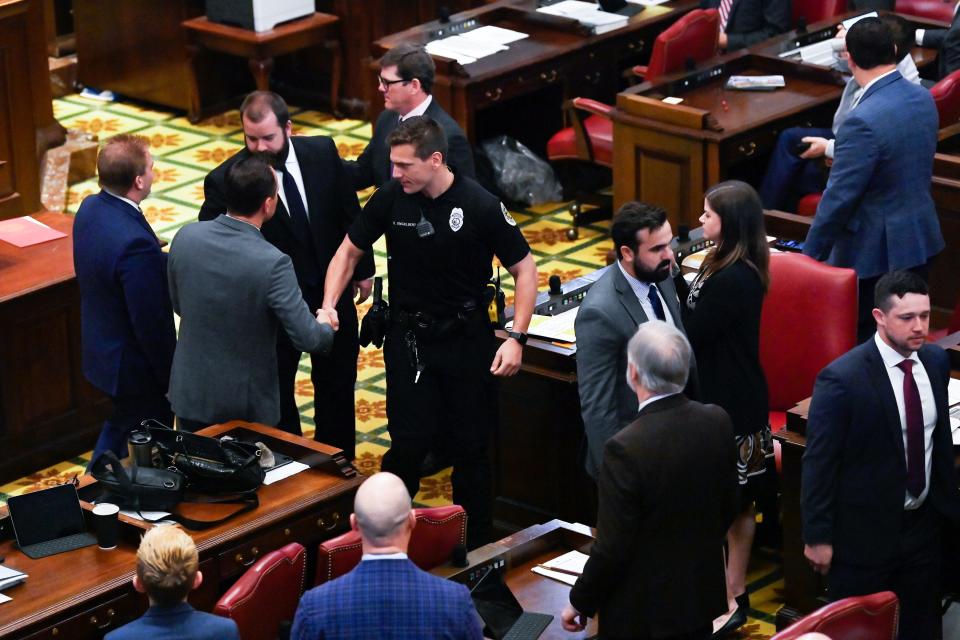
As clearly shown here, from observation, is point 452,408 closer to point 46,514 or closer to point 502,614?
point 502,614

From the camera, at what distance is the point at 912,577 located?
16.4ft

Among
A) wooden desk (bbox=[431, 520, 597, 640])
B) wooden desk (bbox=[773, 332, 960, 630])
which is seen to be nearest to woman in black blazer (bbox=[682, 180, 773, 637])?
wooden desk (bbox=[773, 332, 960, 630])

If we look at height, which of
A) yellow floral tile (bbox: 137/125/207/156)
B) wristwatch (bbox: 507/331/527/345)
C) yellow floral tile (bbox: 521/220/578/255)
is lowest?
yellow floral tile (bbox: 521/220/578/255)

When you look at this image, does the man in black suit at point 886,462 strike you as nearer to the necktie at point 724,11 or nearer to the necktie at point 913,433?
the necktie at point 913,433

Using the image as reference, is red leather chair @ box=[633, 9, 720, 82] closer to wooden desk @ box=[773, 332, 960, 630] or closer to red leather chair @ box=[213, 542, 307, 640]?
wooden desk @ box=[773, 332, 960, 630]

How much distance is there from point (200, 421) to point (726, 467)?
2.05 metres

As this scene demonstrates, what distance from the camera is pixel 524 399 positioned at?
621 cm

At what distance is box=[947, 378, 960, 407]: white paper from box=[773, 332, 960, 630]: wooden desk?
471 millimetres

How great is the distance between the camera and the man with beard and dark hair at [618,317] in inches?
200

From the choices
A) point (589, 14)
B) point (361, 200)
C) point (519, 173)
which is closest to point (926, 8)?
point (589, 14)

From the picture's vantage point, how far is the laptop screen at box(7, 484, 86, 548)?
485 centimetres

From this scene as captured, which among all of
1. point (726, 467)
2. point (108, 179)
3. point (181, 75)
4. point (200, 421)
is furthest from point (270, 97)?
point (181, 75)

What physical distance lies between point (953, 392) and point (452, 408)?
1705mm

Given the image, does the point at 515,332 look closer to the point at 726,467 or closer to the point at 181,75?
the point at 726,467
